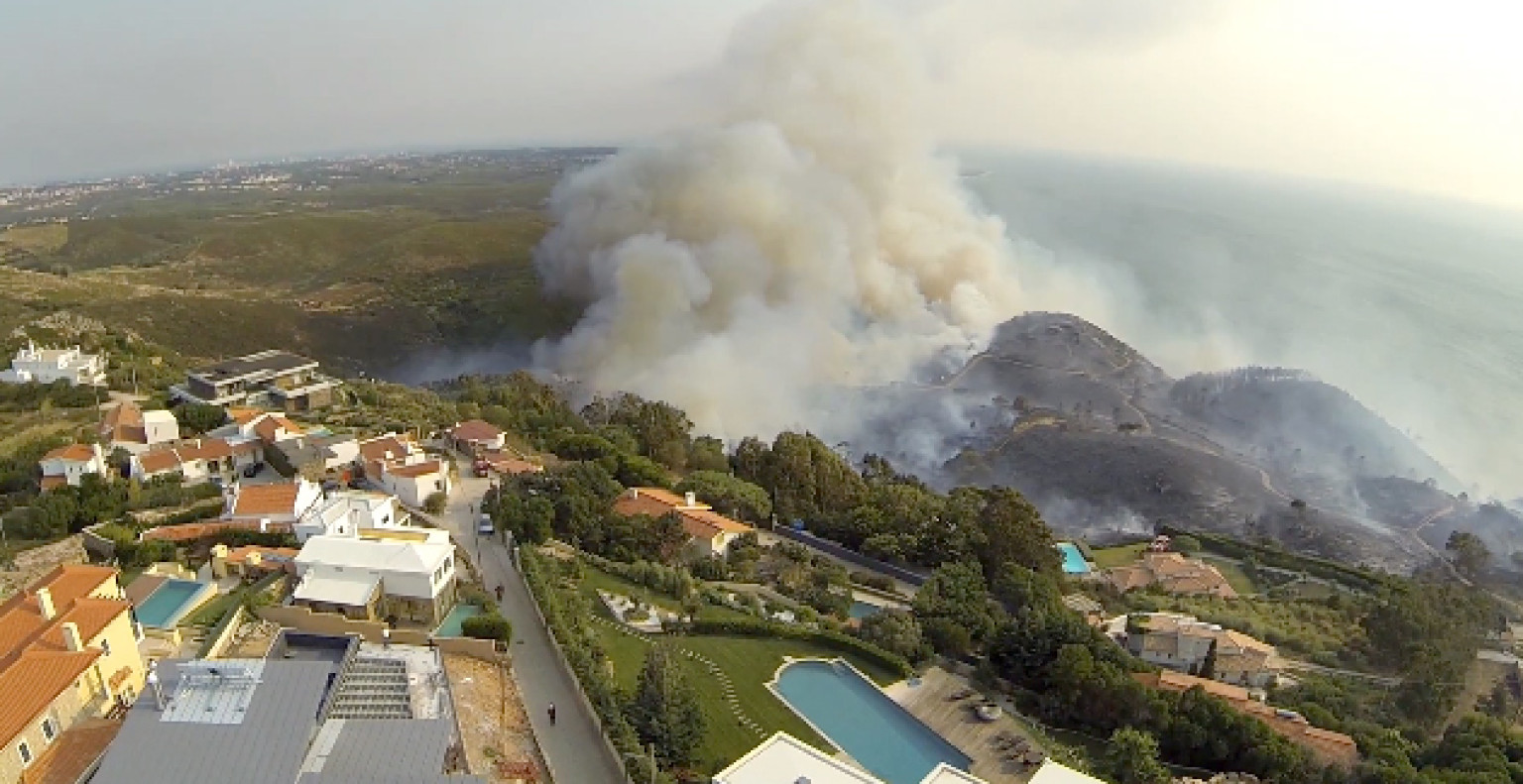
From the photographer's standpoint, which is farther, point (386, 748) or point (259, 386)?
point (259, 386)

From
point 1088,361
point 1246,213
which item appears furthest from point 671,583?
point 1246,213

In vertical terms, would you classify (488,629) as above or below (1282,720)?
above

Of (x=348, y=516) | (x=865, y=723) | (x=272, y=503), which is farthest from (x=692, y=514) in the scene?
(x=272, y=503)

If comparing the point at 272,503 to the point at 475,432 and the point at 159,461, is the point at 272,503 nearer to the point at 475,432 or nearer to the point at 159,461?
the point at 159,461

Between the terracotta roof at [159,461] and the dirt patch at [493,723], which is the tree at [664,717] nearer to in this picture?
the dirt patch at [493,723]

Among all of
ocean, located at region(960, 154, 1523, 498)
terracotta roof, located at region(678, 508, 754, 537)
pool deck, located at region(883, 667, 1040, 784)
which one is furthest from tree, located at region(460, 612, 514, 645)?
ocean, located at region(960, 154, 1523, 498)

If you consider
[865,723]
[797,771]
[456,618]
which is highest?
[797,771]

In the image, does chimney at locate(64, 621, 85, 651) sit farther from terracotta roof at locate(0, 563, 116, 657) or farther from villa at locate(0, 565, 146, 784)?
terracotta roof at locate(0, 563, 116, 657)
